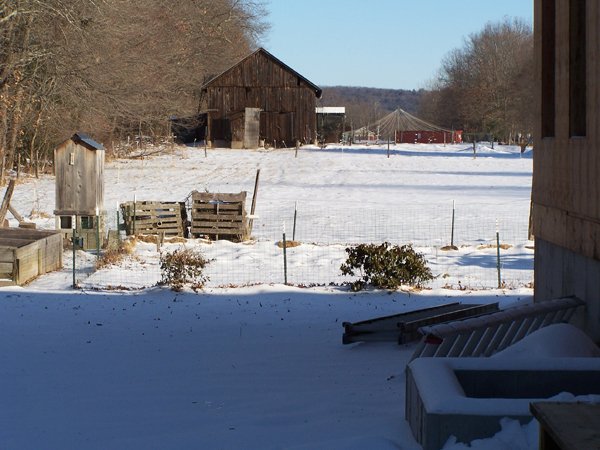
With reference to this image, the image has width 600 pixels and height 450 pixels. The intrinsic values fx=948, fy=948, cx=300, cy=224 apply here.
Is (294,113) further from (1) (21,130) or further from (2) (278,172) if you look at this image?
(1) (21,130)

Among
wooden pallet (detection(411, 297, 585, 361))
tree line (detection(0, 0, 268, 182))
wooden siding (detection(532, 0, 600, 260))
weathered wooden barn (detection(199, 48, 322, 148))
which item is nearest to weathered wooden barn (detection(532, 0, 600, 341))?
wooden siding (detection(532, 0, 600, 260))

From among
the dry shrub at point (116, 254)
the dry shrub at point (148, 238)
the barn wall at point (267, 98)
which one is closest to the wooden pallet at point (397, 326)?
the dry shrub at point (116, 254)

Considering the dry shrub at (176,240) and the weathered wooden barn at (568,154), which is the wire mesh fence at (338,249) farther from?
the weathered wooden barn at (568,154)

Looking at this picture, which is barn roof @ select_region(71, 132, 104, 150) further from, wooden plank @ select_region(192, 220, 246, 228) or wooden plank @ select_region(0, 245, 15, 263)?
wooden plank @ select_region(0, 245, 15, 263)

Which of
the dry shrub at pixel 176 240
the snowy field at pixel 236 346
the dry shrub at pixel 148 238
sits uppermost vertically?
the dry shrub at pixel 148 238

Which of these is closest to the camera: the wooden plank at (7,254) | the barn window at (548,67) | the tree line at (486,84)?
the barn window at (548,67)

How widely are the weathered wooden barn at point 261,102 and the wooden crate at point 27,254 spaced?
1945 inches

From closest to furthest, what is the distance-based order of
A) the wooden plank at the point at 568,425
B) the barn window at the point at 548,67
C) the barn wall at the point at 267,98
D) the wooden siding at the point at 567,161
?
the wooden plank at the point at 568,425
the wooden siding at the point at 567,161
the barn window at the point at 548,67
the barn wall at the point at 267,98

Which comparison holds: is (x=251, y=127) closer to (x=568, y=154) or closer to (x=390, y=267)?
(x=390, y=267)

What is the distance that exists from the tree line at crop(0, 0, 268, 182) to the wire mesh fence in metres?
7.42

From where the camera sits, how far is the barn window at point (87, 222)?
23281 millimetres

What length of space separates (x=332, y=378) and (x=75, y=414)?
2.75 m

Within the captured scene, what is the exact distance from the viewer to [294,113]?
70.1m

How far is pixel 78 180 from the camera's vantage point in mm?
23469
